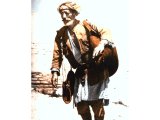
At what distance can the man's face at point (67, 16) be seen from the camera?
1.97 metres

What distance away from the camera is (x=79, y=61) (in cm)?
198

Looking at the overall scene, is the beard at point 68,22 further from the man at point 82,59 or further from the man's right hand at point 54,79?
the man's right hand at point 54,79

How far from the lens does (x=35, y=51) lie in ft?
6.43

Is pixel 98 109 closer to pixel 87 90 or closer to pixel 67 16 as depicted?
pixel 87 90

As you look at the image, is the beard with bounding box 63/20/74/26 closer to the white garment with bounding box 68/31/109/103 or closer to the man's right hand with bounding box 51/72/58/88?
the white garment with bounding box 68/31/109/103

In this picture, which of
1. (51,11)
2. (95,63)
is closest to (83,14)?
(51,11)

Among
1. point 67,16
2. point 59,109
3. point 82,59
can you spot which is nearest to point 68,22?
point 67,16

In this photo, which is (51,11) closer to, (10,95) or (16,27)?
(16,27)

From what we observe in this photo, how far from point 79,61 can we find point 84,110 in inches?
13.0

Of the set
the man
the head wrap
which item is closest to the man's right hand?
the man

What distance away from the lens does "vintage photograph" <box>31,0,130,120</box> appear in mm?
1946

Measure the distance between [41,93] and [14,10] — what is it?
57cm

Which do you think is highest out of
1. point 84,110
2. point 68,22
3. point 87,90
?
point 68,22

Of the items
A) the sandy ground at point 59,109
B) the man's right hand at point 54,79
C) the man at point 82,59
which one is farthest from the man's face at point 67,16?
the sandy ground at point 59,109
